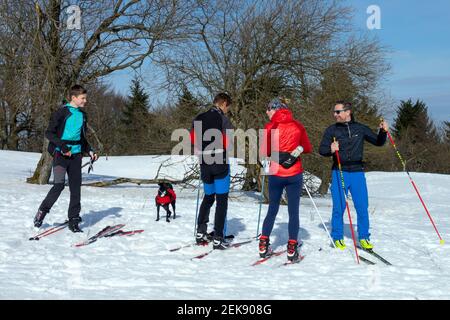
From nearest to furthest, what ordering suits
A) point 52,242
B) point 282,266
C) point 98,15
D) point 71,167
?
1. point 282,266
2. point 52,242
3. point 71,167
4. point 98,15

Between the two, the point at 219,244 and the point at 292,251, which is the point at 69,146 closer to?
the point at 219,244

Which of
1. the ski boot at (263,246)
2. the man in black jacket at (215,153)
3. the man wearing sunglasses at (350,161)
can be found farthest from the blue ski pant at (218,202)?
the man wearing sunglasses at (350,161)

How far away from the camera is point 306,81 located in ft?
47.9

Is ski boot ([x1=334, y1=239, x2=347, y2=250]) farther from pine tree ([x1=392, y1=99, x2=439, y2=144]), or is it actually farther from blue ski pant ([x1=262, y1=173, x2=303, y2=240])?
pine tree ([x1=392, y1=99, x2=439, y2=144])

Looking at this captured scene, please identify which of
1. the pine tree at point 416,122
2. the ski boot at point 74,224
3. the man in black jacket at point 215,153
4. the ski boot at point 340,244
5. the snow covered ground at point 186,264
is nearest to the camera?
the snow covered ground at point 186,264

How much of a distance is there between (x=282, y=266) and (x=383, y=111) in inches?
498

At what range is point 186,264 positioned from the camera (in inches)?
220

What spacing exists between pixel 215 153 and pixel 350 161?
68.8 inches

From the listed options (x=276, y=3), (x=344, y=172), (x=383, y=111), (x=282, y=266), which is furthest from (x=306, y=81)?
(x=282, y=266)

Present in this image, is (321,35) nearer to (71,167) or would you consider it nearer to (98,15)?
(98,15)

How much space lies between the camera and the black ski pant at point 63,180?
22.1 ft

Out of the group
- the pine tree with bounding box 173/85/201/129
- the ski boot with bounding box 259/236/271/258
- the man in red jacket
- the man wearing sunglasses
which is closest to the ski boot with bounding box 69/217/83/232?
the ski boot with bounding box 259/236/271/258

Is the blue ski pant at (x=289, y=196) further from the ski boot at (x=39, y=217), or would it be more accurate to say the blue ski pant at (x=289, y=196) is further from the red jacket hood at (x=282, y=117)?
the ski boot at (x=39, y=217)
